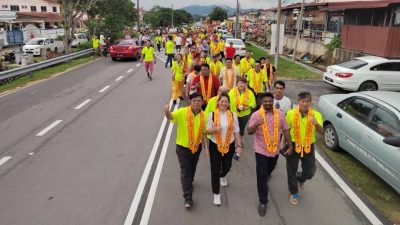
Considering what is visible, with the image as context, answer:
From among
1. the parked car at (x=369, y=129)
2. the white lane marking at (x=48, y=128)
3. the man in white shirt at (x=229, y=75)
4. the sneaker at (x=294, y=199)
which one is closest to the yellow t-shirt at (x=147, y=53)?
the white lane marking at (x=48, y=128)

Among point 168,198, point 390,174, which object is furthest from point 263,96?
point 390,174

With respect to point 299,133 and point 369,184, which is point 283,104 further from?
point 369,184

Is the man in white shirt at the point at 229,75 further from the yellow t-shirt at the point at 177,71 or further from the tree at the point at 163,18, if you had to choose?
the tree at the point at 163,18

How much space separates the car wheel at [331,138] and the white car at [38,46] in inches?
1099

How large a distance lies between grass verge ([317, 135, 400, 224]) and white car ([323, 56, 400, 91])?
6.54 meters

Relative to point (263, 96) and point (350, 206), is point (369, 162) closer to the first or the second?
point (350, 206)

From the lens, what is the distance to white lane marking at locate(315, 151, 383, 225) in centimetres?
548

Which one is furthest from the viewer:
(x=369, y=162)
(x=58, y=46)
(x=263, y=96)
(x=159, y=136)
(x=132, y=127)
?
(x=58, y=46)

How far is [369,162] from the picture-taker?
22.0 ft

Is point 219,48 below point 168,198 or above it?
above

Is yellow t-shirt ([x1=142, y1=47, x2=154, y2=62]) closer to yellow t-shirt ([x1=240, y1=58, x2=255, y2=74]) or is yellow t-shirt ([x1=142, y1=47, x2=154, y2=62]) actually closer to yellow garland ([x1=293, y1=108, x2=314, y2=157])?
yellow t-shirt ([x1=240, y1=58, x2=255, y2=74])

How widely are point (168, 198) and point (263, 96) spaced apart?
220 cm

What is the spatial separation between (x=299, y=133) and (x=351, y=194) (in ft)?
5.38

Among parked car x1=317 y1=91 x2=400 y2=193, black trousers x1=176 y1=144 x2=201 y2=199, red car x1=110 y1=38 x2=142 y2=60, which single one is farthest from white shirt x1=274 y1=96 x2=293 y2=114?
red car x1=110 y1=38 x2=142 y2=60
